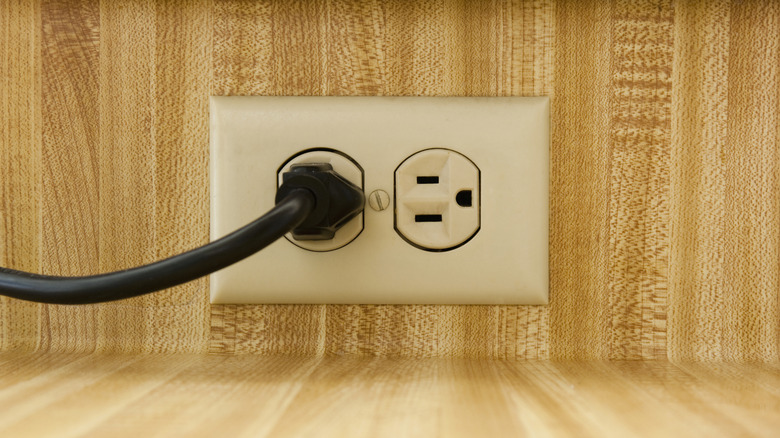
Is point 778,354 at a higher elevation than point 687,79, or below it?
below

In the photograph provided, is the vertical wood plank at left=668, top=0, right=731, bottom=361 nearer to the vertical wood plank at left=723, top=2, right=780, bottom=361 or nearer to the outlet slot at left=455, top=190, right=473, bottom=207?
the vertical wood plank at left=723, top=2, right=780, bottom=361

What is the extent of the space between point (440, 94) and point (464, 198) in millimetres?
65

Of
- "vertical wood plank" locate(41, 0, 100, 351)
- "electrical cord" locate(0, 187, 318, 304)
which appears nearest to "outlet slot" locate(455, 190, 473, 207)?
"electrical cord" locate(0, 187, 318, 304)

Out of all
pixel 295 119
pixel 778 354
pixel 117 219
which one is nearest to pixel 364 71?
pixel 295 119

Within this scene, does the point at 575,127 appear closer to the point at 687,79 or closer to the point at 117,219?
the point at 687,79

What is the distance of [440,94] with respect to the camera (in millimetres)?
347

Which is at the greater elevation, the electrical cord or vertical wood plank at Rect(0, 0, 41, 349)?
vertical wood plank at Rect(0, 0, 41, 349)

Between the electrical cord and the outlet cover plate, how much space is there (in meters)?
0.09

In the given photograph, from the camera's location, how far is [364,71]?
348 millimetres

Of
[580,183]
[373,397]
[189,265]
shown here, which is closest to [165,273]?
[189,265]

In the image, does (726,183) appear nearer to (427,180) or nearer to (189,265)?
(427,180)

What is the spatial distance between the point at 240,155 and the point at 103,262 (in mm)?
111

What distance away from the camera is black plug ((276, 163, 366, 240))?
0.28 meters

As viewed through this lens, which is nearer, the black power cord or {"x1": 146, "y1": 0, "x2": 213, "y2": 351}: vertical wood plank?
the black power cord
